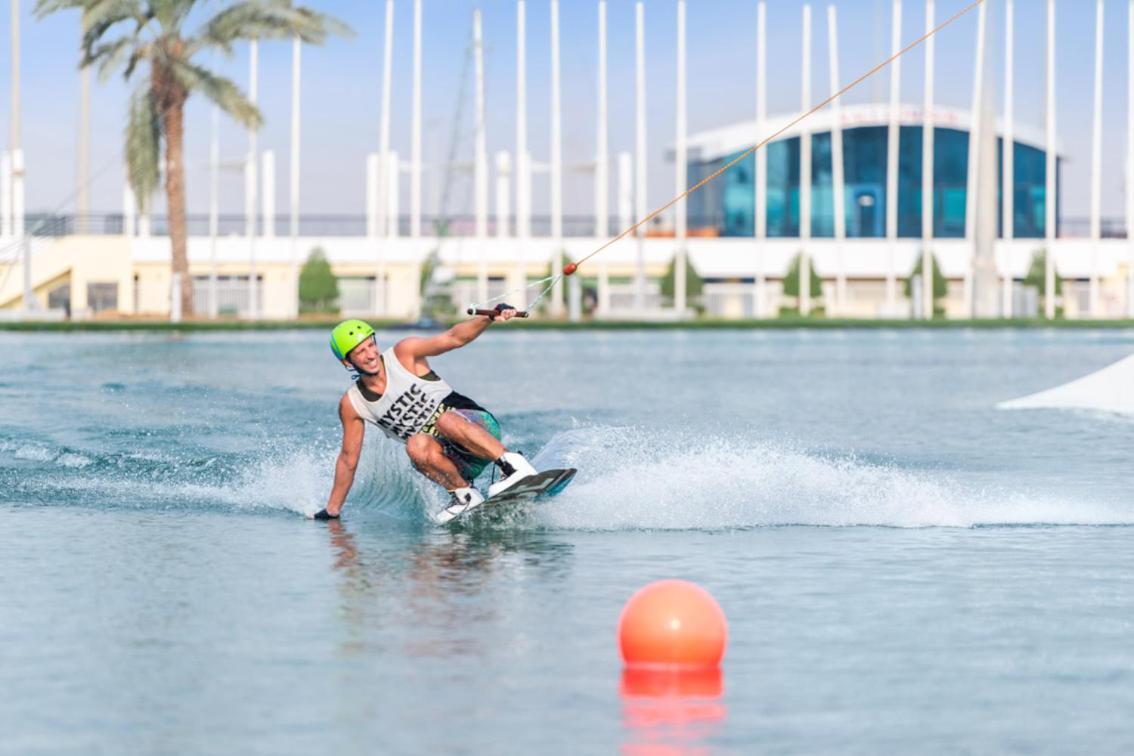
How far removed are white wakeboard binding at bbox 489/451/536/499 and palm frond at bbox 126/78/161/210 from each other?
46.3 metres

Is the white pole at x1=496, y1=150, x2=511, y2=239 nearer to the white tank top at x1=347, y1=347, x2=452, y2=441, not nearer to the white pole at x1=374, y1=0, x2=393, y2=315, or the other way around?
the white pole at x1=374, y1=0, x2=393, y2=315

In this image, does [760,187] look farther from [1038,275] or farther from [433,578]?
[433,578]

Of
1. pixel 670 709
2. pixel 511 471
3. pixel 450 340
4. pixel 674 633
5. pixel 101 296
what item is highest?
pixel 101 296

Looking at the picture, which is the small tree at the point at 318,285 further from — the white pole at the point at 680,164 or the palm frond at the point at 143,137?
the palm frond at the point at 143,137

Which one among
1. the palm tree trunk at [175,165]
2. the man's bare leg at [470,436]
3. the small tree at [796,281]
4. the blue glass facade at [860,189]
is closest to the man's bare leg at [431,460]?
the man's bare leg at [470,436]

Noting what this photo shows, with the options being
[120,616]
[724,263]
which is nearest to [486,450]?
[120,616]

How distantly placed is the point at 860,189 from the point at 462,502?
81390 millimetres

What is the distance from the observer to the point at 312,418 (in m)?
24.2

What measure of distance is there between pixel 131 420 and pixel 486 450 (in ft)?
37.3

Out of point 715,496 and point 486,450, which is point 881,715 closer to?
point 486,450

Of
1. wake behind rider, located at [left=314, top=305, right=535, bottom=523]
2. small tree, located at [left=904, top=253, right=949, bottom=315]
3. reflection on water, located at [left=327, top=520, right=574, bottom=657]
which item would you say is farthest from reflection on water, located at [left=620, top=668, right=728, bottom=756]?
small tree, located at [left=904, top=253, right=949, bottom=315]

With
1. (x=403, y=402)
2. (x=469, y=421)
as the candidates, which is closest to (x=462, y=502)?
(x=469, y=421)

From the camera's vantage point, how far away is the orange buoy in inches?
321

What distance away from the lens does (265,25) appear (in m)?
59.2
